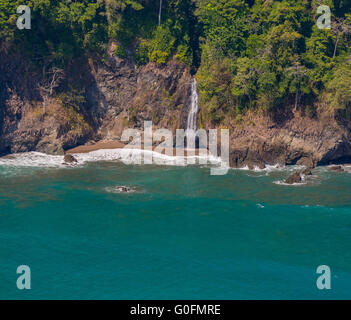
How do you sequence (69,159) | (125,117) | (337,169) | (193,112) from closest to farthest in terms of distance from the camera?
(337,169), (69,159), (193,112), (125,117)

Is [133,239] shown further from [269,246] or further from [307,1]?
[307,1]

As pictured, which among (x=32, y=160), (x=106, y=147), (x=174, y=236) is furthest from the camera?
(x=106, y=147)

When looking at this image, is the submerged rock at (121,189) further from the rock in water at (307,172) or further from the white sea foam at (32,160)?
the rock in water at (307,172)

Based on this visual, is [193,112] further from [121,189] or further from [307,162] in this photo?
[121,189]

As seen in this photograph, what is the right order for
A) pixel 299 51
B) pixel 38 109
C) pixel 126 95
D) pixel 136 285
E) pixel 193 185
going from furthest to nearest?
pixel 126 95, pixel 38 109, pixel 299 51, pixel 193 185, pixel 136 285

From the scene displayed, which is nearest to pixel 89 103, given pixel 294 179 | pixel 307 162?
pixel 307 162

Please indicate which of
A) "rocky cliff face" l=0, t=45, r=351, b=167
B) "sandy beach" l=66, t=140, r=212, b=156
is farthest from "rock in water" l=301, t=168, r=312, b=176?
"sandy beach" l=66, t=140, r=212, b=156
